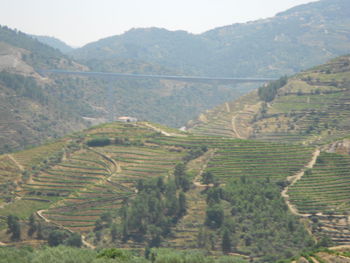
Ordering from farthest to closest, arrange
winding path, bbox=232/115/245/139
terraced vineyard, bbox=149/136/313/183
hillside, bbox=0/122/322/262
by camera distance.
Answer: winding path, bbox=232/115/245/139
terraced vineyard, bbox=149/136/313/183
hillside, bbox=0/122/322/262

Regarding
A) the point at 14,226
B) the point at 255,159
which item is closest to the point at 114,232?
the point at 14,226

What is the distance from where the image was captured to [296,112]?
104750 mm

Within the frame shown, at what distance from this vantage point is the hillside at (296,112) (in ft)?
322

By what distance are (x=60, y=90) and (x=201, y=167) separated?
107 meters

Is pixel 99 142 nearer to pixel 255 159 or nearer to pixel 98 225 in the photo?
pixel 98 225

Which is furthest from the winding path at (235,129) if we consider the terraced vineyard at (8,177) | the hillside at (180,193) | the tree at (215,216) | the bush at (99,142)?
the terraced vineyard at (8,177)

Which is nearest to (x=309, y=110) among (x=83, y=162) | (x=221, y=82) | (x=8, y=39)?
(x=83, y=162)

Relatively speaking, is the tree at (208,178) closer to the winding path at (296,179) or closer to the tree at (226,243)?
the winding path at (296,179)

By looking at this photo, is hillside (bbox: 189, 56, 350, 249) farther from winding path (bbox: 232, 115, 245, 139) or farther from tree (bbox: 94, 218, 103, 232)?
tree (bbox: 94, 218, 103, 232)

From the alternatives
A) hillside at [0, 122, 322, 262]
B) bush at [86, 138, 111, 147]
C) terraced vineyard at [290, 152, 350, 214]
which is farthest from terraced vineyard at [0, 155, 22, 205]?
terraced vineyard at [290, 152, 350, 214]

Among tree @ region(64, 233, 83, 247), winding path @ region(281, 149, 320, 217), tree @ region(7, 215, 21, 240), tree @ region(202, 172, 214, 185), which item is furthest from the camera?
tree @ region(202, 172, 214, 185)

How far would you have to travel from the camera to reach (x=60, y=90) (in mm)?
173250

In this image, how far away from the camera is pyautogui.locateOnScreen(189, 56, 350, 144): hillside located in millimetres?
98250

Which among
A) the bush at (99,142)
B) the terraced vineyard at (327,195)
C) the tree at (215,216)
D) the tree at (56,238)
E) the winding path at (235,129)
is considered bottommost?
the tree at (56,238)
